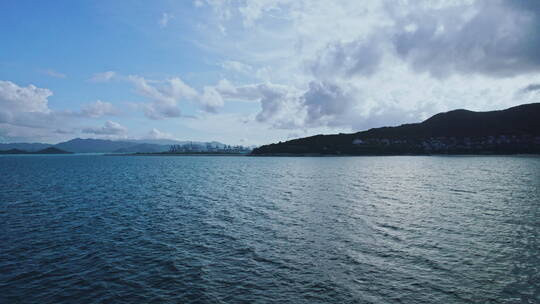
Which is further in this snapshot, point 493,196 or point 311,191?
point 311,191

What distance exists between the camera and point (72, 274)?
2386cm

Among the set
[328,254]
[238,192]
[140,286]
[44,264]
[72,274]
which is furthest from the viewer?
[238,192]

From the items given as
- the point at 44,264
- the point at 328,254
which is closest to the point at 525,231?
the point at 328,254

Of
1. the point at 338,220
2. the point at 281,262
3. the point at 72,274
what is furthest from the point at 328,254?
the point at 72,274

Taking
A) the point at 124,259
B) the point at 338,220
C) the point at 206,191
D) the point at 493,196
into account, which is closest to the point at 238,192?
the point at 206,191

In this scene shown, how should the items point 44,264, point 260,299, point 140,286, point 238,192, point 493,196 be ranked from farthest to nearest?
point 238,192 → point 493,196 → point 44,264 → point 140,286 → point 260,299

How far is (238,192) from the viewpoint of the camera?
230 ft

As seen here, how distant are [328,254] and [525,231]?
2532 centimetres

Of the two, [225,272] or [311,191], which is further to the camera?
[311,191]

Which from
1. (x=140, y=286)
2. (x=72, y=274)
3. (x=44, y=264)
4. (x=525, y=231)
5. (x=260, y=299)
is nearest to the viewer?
(x=260, y=299)

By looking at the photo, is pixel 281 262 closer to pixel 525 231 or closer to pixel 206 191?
pixel 525 231

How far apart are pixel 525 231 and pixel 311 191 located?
1654 inches

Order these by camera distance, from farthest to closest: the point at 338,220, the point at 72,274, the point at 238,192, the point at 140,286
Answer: the point at 238,192, the point at 338,220, the point at 72,274, the point at 140,286

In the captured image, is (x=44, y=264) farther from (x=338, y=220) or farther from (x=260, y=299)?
(x=338, y=220)
